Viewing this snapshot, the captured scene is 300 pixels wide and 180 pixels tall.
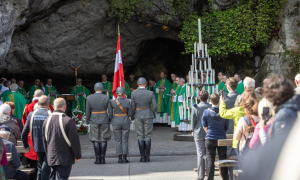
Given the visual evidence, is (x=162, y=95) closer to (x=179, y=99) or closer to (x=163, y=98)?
(x=163, y=98)

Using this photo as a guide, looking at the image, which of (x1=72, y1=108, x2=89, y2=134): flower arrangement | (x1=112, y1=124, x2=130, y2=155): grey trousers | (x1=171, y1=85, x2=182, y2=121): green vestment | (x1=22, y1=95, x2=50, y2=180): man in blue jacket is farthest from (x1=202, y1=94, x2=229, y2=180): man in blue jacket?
(x1=171, y1=85, x2=182, y2=121): green vestment

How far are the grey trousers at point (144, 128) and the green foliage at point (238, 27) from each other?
5.75m

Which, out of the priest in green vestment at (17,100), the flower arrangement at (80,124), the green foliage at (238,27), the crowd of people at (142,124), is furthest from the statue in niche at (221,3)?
the priest in green vestment at (17,100)

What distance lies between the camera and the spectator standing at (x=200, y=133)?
24.6 feet

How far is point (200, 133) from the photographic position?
758 centimetres

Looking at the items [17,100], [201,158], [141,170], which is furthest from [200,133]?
[17,100]

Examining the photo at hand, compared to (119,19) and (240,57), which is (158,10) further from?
(240,57)

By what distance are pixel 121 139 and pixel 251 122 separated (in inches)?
197

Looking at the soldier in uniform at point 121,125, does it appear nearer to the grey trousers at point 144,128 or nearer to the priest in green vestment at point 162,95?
Answer: the grey trousers at point 144,128

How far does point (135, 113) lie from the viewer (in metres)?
10.0

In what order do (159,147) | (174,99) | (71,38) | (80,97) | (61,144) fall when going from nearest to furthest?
(61,144)
(159,147)
(174,99)
(71,38)
(80,97)

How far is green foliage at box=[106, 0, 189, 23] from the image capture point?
15.2 meters

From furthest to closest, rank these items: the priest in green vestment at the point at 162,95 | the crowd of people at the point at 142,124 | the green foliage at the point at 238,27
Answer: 1. the priest in green vestment at the point at 162,95
2. the green foliage at the point at 238,27
3. the crowd of people at the point at 142,124

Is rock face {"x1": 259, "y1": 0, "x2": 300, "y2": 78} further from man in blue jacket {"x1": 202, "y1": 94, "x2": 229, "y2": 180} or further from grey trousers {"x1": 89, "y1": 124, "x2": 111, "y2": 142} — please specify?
→ man in blue jacket {"x1": 202, "y1": 94, "x2": 229, "y2": 180}
